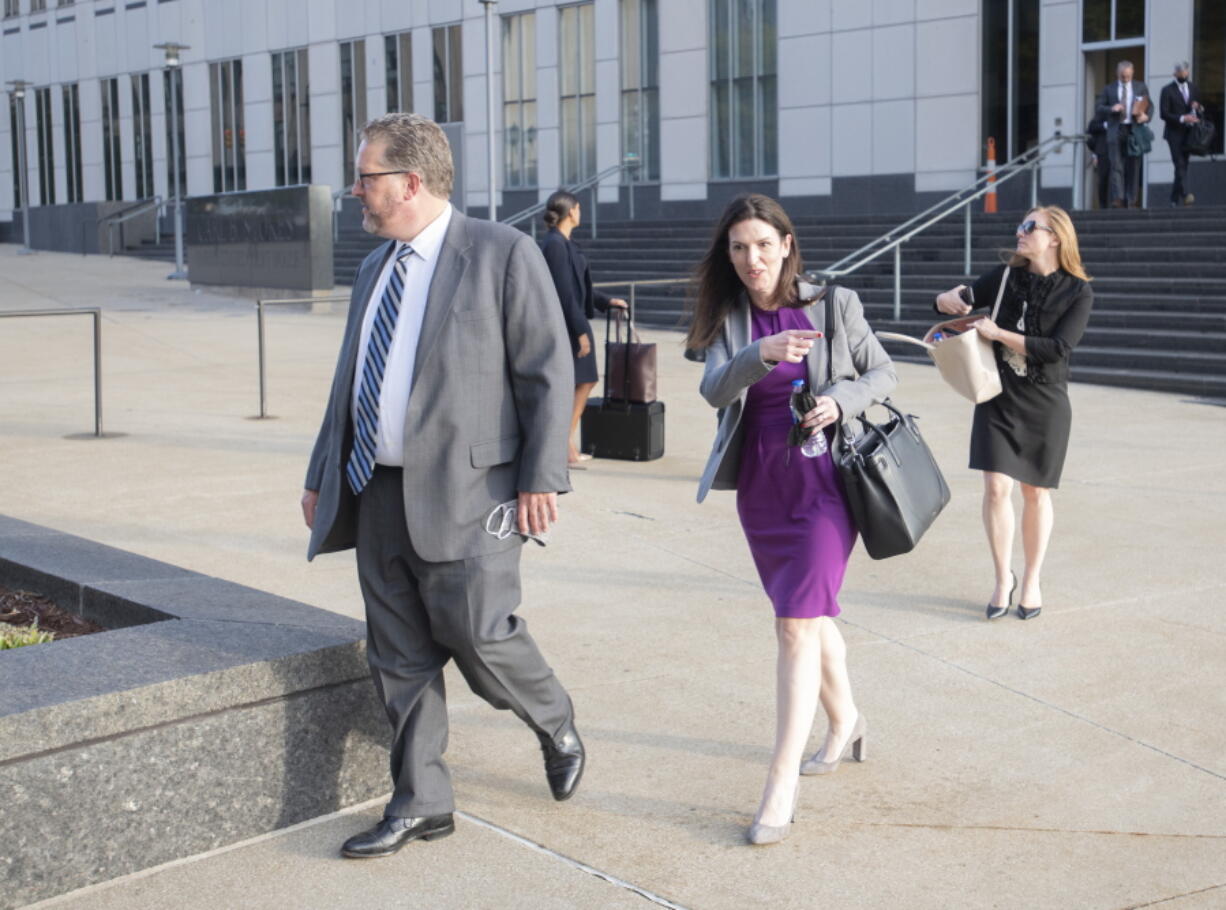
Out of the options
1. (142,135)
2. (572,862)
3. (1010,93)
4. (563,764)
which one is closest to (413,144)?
(563,764)

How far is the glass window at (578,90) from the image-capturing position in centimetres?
3145

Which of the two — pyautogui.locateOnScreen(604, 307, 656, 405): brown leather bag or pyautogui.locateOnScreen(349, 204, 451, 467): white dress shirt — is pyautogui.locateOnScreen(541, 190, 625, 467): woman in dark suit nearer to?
pyautogui.locateOnScreen(604, 307, 656, 405): brown leather bag

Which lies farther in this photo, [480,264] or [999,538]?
[999,538]

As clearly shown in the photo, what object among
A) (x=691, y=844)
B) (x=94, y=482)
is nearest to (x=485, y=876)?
(x=691, y=844)

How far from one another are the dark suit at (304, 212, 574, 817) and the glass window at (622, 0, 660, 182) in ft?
86.8

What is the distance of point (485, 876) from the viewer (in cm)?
403

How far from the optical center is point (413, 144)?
403 centimetres

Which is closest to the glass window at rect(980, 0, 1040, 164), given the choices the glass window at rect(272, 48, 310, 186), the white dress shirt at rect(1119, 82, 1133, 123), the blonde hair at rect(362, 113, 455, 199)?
the white dress shirt at rect(1119, 82, 1133, 123)

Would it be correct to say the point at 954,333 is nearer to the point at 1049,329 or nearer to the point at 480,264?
the point at 1049,329

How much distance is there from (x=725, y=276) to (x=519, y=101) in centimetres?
2952

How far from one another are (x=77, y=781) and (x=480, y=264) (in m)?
1.65

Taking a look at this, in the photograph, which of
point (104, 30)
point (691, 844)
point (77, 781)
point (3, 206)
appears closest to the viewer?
point (77, 781)

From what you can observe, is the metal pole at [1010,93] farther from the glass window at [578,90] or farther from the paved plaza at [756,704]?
the paved plaza at [756,704]

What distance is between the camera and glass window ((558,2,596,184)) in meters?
31.5
